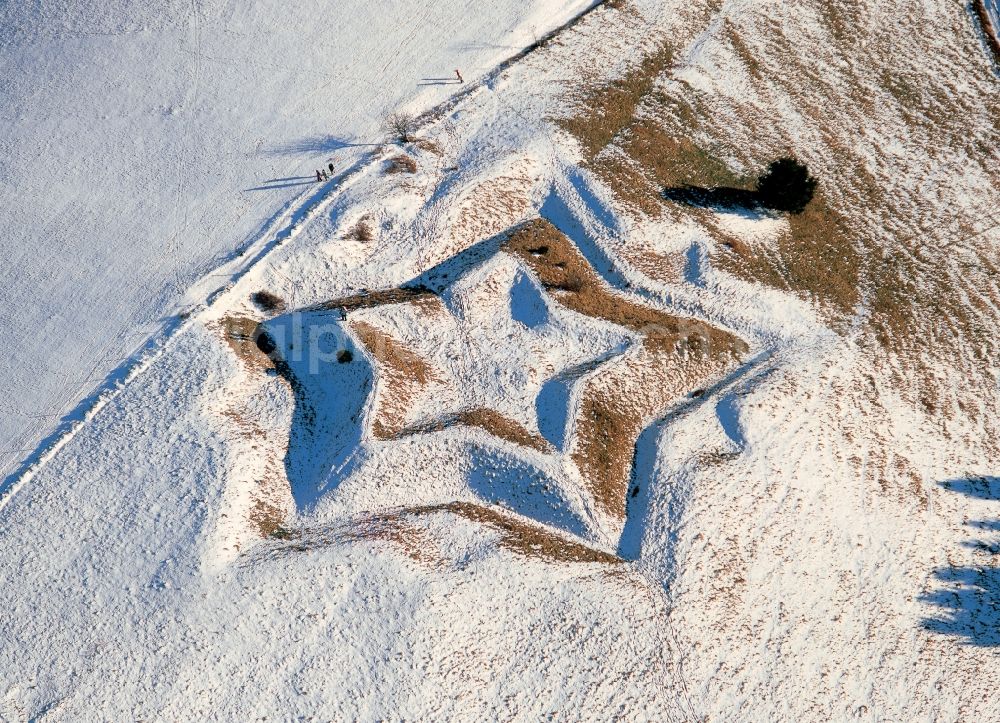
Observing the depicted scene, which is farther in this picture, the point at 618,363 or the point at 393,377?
the point at 618,363

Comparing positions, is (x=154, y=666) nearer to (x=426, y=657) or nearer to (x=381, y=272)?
(x=426, y=657)

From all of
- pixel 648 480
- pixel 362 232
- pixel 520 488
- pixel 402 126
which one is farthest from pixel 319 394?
pixel 402 126

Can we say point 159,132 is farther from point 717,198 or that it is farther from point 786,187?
point 786,187

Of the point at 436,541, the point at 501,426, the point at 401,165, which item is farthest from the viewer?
the point at 401,165

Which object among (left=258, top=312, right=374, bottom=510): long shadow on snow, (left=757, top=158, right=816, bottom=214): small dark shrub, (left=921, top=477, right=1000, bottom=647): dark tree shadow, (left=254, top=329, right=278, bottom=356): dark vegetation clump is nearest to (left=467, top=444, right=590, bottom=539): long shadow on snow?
(left=258, top=312, right=374, bottom=510): long shadow on snow

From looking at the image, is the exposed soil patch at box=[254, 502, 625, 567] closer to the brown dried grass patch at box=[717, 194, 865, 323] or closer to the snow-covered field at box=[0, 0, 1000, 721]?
the snow-covered field at box=[0, 0, 1000, 721]

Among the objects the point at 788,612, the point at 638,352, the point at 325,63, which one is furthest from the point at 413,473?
the point at 325,63

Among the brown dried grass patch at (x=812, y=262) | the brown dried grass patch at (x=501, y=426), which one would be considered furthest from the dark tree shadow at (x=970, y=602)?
the brown dried grass patch at (x=501, y=426)
